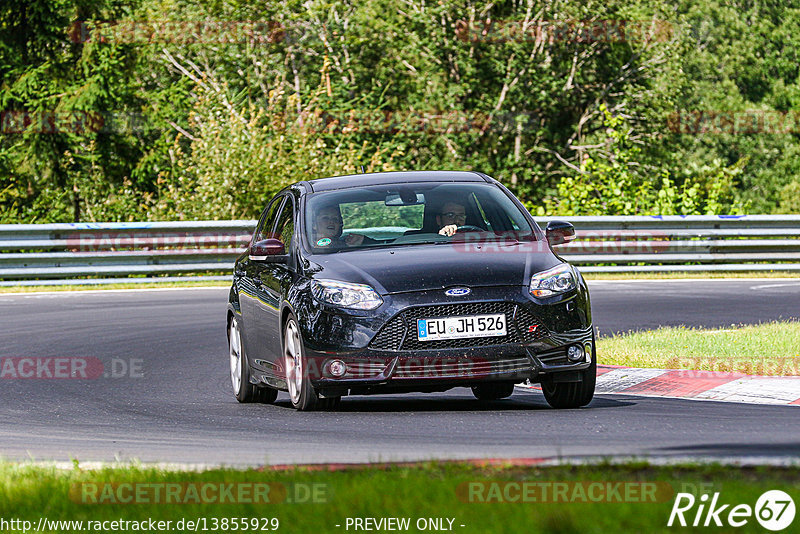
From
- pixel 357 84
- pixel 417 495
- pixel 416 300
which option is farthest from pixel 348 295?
pixel 357 84

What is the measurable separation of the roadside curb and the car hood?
164cm

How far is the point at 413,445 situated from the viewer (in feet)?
24.2

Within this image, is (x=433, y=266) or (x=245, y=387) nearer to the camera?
(x=433, y=266)

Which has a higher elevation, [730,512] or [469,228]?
[730,512]

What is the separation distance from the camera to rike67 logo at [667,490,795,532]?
4781 millimetres

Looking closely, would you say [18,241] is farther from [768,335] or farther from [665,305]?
[768,335]

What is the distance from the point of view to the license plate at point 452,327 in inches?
343

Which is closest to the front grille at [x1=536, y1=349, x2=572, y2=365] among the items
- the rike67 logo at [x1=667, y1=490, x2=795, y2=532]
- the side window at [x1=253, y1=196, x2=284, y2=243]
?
the side window at [x1=253, y1=196, x2=284, y2=243]

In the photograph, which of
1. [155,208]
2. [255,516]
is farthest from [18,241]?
[255,516]

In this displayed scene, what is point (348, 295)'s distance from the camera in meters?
8.85

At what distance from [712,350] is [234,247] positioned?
40.3 ft

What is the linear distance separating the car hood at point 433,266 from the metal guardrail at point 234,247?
1353 cm

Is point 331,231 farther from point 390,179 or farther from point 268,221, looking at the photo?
point 268,221
